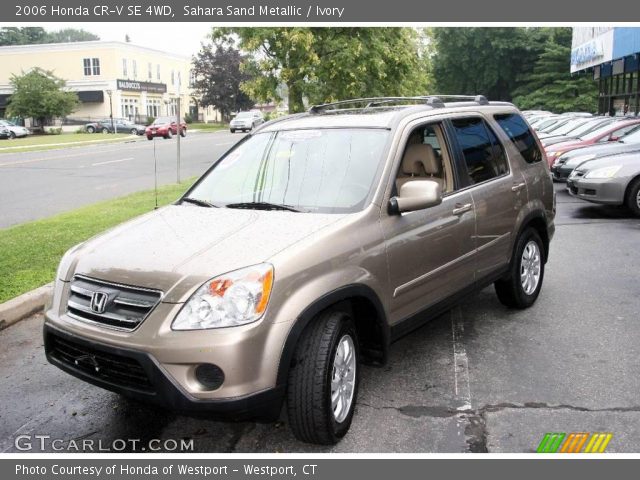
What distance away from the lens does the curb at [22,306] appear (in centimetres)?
555

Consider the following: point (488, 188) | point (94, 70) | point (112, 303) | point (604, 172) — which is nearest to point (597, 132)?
point (604, 172)

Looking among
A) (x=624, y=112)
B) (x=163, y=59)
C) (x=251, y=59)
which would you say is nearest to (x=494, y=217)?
(x=251, y=59)

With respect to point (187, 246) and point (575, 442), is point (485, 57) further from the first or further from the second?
point (187, 246)

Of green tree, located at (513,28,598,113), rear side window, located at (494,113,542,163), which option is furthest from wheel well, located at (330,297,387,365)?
green tree, located at (513,28,598,113)

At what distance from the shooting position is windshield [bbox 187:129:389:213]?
4000mm

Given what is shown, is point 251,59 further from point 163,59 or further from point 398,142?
point 163,59

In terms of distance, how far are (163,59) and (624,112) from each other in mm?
55827

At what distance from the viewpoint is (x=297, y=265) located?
3.26 meters

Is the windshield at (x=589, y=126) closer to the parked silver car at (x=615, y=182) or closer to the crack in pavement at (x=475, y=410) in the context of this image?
the parked silver car at (x=615, y=182)

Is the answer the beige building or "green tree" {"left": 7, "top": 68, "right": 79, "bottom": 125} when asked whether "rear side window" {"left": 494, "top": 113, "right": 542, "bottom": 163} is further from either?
the beige building

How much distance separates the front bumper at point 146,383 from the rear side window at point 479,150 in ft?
8.31

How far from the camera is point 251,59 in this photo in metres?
15.0

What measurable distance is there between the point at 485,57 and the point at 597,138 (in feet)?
144

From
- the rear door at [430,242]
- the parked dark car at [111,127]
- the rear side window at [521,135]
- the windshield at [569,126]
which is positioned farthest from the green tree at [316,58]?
the parked dark car at [111,127]
